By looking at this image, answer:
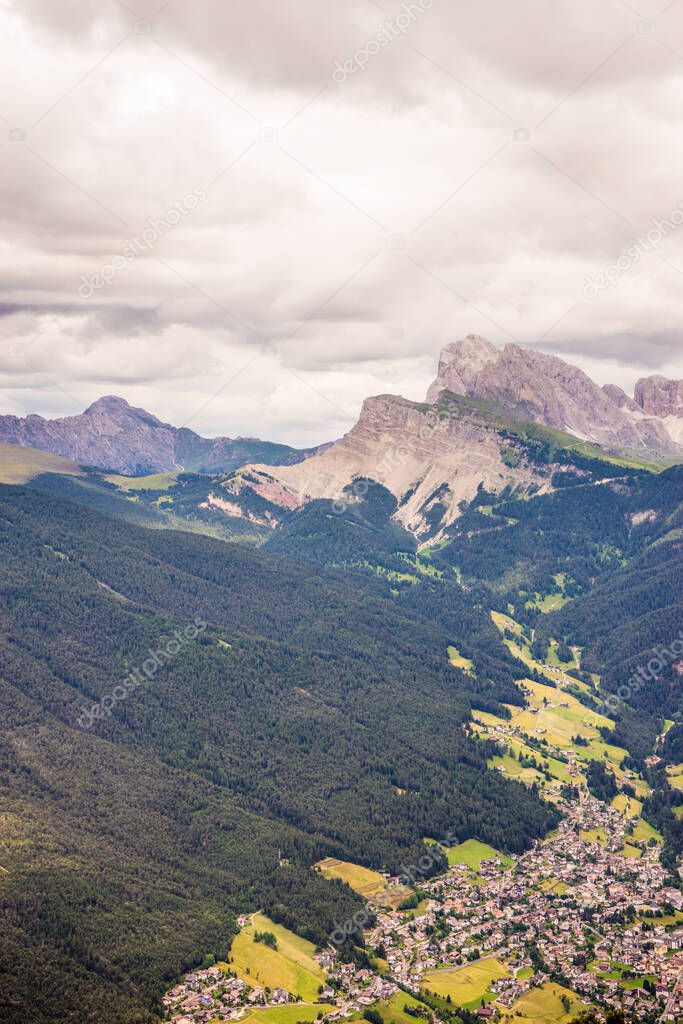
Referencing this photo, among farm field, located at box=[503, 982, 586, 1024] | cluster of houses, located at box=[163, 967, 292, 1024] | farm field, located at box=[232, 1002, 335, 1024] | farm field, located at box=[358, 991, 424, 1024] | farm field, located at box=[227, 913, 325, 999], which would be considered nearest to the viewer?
cluster of houses, located at box=[163, 967, 292, 1024]

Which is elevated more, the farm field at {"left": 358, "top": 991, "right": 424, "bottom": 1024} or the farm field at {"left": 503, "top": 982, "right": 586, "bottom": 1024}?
the farm field at {"left": 503, "top": 982, "right": 586, "bottom": 1024}

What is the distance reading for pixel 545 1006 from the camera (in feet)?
573

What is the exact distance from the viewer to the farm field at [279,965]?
181875 mm

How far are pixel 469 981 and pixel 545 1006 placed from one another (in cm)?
1708

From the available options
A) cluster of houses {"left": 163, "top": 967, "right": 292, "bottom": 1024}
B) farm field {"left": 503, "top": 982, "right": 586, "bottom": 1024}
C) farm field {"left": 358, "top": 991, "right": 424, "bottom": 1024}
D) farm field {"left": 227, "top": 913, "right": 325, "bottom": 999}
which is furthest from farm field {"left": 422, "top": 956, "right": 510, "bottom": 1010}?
cluster of houses {"left": 163, "top": 967, "right": 292, "bottom": 1024}

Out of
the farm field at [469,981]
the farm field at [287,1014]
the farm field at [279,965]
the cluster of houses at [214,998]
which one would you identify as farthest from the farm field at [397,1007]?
the cluster of houses at [214,998]

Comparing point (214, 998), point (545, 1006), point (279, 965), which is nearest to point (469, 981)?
point (545, 1006)

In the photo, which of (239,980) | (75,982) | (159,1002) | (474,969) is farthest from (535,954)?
(75,982)

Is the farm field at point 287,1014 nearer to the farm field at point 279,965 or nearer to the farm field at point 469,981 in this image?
the farm field at point 279,965

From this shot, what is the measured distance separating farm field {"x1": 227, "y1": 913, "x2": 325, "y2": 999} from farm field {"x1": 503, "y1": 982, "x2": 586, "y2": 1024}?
38.2 meters

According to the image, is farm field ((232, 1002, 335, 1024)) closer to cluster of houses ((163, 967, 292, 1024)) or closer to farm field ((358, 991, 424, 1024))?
cluster of houses ((163, 967, 292, 1024))

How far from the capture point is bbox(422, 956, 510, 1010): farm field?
179125 millimetres

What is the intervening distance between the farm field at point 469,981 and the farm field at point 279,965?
22.5 metres

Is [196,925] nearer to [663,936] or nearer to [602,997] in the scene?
[602,997]
